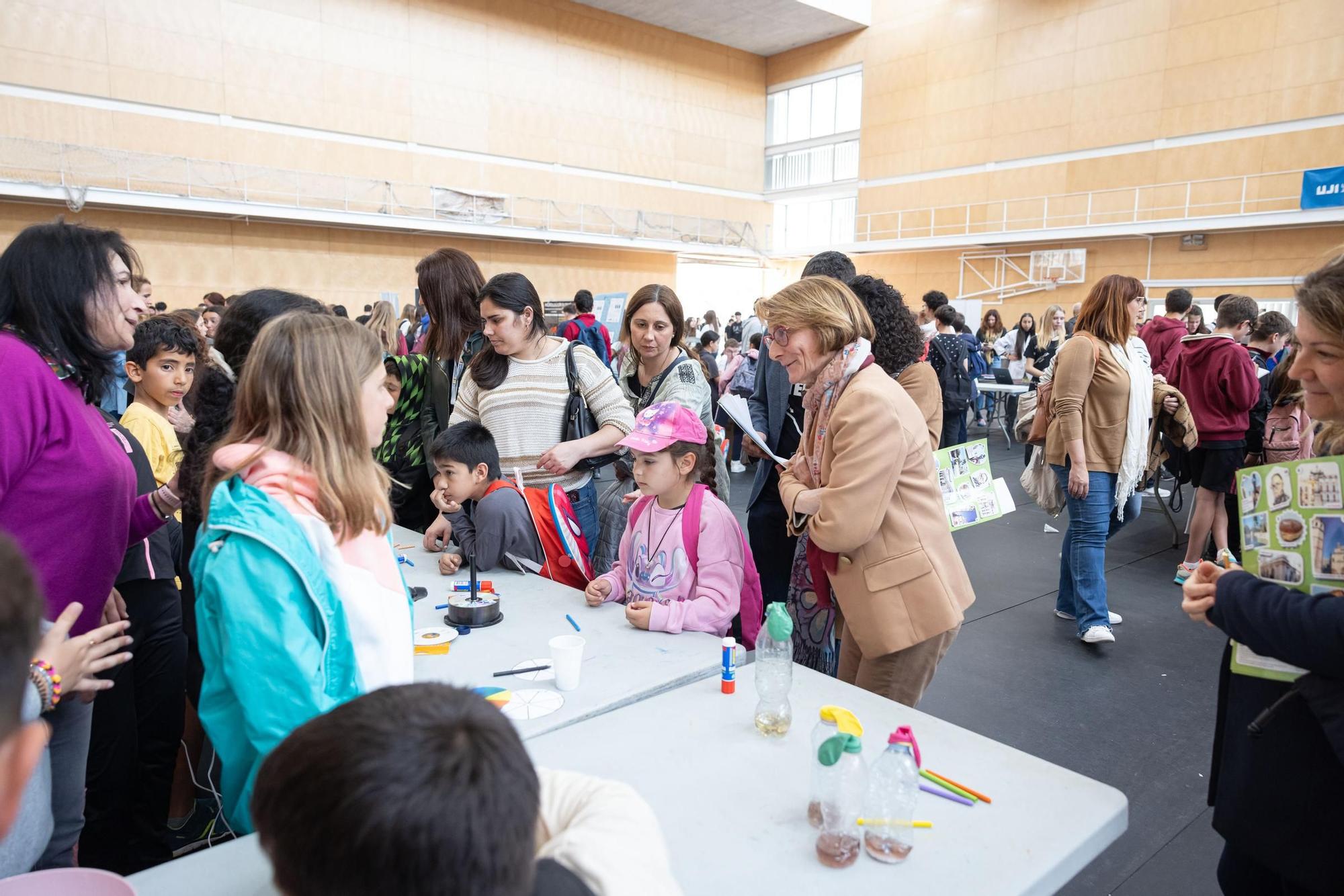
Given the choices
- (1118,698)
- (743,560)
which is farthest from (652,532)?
(1118,698)

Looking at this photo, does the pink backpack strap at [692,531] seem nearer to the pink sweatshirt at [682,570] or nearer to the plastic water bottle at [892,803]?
the pink sweatshirt at [682,570]

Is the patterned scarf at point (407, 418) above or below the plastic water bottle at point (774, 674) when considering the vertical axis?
above

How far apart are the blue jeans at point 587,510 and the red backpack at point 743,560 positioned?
1.58 ft

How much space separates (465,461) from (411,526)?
1076mm

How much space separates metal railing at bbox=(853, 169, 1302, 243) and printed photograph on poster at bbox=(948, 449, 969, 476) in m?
16.2

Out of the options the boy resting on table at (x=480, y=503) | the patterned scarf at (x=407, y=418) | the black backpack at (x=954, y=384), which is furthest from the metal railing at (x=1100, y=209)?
the boy resting on table at (x=480, y=503)

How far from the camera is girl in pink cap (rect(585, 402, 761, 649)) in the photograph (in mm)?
2395

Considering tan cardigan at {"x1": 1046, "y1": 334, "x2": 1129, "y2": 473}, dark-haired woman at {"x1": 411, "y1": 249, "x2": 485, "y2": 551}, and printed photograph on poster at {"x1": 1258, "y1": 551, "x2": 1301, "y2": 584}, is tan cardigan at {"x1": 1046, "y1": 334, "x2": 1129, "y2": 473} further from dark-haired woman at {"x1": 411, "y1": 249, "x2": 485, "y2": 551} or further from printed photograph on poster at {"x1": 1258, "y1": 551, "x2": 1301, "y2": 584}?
dark-haired woman at {"x1": 411, "y1": 249, "x2": 485, "y2": 551}

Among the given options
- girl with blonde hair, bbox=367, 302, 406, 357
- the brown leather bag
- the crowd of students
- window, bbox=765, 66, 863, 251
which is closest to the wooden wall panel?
window, bbox=765, 66, 863, 251

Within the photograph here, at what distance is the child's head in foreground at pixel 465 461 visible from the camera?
2840 mm

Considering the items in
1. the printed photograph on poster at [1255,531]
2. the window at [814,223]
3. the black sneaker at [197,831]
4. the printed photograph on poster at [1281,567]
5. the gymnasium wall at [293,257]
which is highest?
the window at [814,223]

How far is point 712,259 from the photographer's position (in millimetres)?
24578

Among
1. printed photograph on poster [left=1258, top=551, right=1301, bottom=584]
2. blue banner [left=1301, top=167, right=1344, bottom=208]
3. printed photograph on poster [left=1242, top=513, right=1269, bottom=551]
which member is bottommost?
printed photograph on poster [left=1258, top=551, right=1301, bottom=584]

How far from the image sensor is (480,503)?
2766 millimetres
